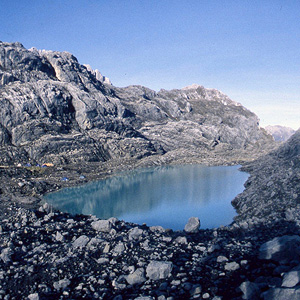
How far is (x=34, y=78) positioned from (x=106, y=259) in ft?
281

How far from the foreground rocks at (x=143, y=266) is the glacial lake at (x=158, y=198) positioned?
12.7 m

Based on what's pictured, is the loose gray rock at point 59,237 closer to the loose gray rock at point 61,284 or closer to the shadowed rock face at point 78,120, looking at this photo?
the loose gray rock at point 61,284

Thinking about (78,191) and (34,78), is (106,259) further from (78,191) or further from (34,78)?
(34,78)

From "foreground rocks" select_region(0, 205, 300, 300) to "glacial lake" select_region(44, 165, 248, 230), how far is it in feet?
41.8

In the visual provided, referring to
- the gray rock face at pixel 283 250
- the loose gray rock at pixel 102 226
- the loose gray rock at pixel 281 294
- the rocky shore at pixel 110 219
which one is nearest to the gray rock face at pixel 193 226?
the rocky shore at pixel 110 219

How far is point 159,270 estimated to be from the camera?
11016 mm

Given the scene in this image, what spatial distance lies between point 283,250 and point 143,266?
5952 millimetres

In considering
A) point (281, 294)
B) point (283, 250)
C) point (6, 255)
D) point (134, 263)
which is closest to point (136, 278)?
point (134, 263)

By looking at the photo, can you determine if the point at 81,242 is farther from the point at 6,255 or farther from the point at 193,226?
the point at 193,226

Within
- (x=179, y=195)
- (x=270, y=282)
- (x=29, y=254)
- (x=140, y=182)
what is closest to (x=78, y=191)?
(x=140, y=182)

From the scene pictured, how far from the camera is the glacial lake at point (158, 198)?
99.9 ft

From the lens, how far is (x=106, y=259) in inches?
492

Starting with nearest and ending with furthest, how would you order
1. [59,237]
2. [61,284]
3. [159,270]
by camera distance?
1. [61,284]
2. [159,270]
3. [59,237]

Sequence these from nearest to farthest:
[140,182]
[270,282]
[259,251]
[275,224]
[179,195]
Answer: [270,282], [259,251], [275,224], [179,195], [140,182]
